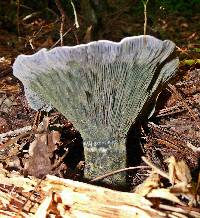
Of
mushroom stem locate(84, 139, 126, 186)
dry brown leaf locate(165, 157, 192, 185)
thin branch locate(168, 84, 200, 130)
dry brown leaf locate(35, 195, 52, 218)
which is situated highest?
thin branch locate(168, 84, 200, 130)

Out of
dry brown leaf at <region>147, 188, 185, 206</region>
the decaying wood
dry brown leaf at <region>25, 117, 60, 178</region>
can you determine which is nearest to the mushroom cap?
dry brown leaf at <region>25, 117, 60, 178</region>

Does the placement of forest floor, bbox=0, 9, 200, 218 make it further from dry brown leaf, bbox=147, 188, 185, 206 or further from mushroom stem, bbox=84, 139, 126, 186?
dry brown leaf, bbox=147, 188, 185, 206

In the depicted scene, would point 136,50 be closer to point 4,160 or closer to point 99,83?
point 99,83

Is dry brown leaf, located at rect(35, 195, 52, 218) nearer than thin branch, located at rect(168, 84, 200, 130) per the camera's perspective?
Yes

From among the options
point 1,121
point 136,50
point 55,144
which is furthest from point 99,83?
point 1,121

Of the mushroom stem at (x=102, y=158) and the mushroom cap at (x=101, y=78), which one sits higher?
the mushroom cap at (x=101, y=78)

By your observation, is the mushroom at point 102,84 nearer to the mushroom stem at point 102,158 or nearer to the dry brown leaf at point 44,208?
the mushroom stem at point 102,158

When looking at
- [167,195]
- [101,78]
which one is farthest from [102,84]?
[167,195]

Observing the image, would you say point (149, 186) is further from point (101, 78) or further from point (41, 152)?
point (41, 152)

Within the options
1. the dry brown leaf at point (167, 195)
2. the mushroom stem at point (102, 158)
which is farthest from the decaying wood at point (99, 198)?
the mushroom stem at point (102, 158)
